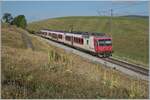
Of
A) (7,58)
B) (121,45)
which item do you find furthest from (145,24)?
(7,58)

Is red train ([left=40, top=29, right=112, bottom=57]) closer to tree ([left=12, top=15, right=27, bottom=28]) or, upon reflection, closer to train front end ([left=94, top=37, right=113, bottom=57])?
train front end ([left=94, top=37, right=113, bottom=57])

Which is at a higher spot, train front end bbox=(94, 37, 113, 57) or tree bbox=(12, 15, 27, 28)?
tree bbox=(12, 15, 27, 28)

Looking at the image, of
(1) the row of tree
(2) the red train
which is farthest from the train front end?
(1) the row of tree

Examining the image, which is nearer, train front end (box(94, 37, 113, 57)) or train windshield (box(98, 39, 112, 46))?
train front end (box(94, 37, 113, 57))

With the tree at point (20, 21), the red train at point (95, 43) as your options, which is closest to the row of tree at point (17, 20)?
the tree at point (20, 21)

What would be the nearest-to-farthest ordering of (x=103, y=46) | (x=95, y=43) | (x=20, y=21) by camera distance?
(x=95, y=43) < (x=103, y=46) < (x=20, y=21)

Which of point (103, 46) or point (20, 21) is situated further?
point (20, 21)

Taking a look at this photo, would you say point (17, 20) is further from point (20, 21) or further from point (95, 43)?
point (95, 43)

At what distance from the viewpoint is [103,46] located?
3884 cm

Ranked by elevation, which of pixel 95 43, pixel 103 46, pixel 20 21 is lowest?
pixel 103 46

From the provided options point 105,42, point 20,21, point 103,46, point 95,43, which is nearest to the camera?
point 95,43

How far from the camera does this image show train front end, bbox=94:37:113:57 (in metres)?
37.9

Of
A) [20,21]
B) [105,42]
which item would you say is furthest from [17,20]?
[105,42]

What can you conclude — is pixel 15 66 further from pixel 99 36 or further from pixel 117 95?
pixel 99 36
